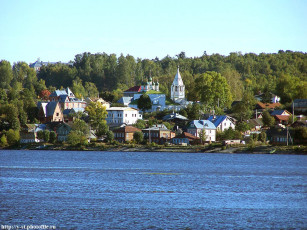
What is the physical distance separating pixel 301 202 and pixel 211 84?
79057 mm

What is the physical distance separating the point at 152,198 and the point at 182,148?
5108cm

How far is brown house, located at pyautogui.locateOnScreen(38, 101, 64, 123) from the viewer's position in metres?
113

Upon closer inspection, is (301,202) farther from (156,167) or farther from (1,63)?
(1,63)

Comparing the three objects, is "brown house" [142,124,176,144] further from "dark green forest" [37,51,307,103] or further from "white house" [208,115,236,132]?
"dark green forest" [37,51,307,103]

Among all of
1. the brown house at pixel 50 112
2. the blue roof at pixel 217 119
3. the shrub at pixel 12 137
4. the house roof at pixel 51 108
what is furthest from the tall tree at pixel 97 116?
the blue roof at pixel 217 119

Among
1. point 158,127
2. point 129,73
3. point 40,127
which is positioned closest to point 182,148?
point 158,127

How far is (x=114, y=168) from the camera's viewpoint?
59.6 meters

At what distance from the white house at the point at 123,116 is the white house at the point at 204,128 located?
16249 mm

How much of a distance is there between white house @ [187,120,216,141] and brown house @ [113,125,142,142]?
853cm

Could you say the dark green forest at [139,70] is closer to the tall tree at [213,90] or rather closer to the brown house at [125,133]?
the tall tree at [213,90]

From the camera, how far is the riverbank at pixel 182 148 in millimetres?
81950

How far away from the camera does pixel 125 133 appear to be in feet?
309

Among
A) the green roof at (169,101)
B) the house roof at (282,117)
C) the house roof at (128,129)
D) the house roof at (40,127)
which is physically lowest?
the house roof at (128,129)

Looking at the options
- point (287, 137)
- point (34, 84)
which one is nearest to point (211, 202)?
point (287, 137)
